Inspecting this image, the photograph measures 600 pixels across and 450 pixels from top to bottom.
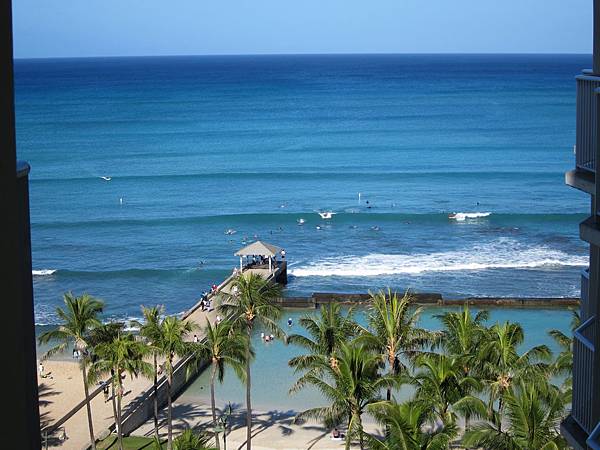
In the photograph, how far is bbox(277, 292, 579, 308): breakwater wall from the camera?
4150 cm

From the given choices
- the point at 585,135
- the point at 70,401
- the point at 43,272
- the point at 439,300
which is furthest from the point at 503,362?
the point at 43,272

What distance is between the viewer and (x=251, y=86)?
183 metres

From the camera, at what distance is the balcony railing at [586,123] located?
6211 mm

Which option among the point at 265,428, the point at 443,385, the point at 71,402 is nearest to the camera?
the point at 443,385

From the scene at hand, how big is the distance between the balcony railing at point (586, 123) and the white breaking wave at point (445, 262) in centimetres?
4097

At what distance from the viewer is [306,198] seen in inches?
2689

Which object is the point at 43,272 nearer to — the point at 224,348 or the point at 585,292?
the point at 224,348

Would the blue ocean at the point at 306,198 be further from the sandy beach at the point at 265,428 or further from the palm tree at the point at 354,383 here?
the palm tree at the point at 354,383

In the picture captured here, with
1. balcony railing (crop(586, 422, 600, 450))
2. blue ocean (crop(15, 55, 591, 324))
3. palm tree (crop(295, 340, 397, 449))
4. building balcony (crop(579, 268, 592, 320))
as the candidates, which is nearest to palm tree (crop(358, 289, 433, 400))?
palm tree (crop(295, 340, 397, 449))

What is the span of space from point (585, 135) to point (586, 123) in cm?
8

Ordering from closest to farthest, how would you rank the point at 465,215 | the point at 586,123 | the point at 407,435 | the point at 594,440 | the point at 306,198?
1. the point at 594,440
2. the point at 586,123
3. the point at 407,435
4. the point at 465,215
5. the point at 306,198

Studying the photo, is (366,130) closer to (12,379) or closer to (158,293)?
(158,293)

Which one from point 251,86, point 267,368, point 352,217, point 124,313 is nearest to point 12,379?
point 267,368

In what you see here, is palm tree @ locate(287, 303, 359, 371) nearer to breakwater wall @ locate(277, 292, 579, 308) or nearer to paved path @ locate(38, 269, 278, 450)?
paved path @ locate(38, 269, 278, 450)
